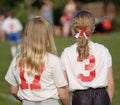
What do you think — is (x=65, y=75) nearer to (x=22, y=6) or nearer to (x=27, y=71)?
(x=27, y=71)

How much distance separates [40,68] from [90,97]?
70 cm

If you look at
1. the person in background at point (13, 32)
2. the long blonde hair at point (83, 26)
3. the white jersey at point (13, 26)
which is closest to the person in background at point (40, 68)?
the long blonde hair at point (83, 26)

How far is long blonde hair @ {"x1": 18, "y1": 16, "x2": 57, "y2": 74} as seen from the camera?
21.7ft

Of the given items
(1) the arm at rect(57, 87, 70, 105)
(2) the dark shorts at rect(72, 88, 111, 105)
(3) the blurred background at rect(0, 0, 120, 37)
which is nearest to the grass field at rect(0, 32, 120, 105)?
(2) the dark shorts at rect(72, 88, 111, 105)

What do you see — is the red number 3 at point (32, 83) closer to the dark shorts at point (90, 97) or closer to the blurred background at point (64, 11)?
the dark shorts at point (90, 97)

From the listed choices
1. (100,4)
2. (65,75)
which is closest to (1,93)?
(65,75)

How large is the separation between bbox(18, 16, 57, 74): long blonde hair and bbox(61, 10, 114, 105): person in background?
40cm

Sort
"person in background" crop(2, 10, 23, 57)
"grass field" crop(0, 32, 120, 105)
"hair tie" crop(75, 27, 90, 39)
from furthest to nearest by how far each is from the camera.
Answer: "person in background" crop(2, 10, 23, 57), "grass field" crop(0, 32, 120, 105), "hair tie" crop(75, 27, 90, 39)

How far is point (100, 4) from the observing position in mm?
36938

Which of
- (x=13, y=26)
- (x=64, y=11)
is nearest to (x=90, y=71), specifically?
(x=13, y=26)

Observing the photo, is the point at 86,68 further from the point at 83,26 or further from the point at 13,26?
the point at 13,26

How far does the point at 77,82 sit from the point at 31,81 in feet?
1.85

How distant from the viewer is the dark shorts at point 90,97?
694 centimetres

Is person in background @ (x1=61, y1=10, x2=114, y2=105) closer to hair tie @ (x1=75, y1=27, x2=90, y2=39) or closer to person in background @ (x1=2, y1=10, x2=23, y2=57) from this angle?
hair tie @ (x1=75, y1=27, x2=90, y2=39)
